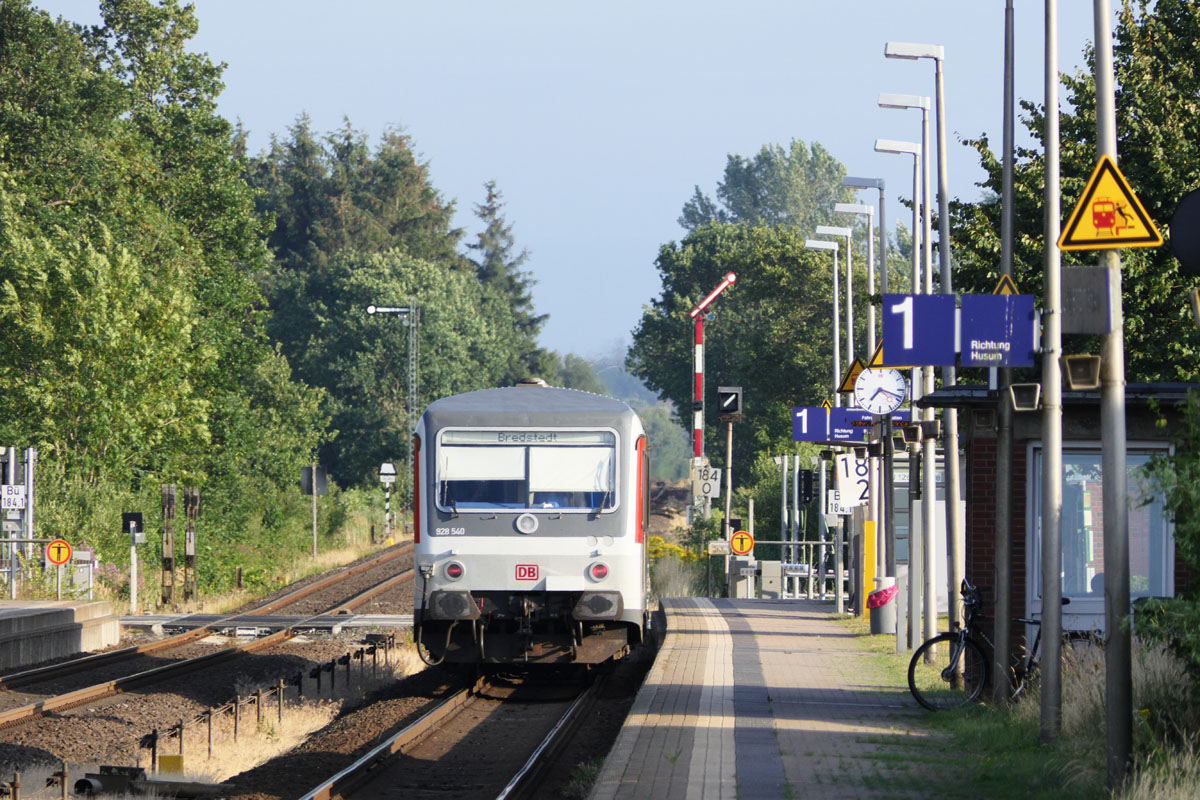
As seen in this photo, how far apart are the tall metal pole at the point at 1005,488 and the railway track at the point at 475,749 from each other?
400cm

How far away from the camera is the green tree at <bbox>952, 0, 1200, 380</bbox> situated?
24438 mm

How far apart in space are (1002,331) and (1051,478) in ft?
3.98

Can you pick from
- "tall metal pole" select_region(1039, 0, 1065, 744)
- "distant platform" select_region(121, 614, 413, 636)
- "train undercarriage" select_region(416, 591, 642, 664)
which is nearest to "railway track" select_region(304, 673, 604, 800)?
"train undercarriage" select_region(416, 591, 642, 664)

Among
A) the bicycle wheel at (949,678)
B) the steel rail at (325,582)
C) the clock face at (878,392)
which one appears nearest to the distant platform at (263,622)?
the steel rail at (325,582)

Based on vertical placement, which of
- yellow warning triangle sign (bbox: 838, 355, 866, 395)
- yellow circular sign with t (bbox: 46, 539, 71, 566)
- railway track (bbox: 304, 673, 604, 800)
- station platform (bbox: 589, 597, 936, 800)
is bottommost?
railway track (bbox: 304, 673, 604, 800)

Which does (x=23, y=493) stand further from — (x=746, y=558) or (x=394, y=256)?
(x=394, y=256)

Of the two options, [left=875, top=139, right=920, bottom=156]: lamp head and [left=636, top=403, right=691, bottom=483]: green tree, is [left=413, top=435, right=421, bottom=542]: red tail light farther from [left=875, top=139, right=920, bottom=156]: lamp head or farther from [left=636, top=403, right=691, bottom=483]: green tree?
[left=636, top=403, right=691, bottom=483]: green tree

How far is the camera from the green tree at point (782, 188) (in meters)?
141

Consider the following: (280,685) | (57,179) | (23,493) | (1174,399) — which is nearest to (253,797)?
(280,685)

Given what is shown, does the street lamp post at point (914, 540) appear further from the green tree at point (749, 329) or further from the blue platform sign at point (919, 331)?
the green tree at point (749, 329)

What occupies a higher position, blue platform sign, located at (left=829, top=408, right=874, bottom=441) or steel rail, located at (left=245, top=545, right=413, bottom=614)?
blue platform sign, located at (left=829, top=408, right=874, bottom=441)

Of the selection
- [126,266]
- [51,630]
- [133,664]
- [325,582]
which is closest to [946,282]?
[133,664]

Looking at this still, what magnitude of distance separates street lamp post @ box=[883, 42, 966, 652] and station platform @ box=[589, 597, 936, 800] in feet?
4.95

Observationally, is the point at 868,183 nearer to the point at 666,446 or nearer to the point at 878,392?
the point at 878,392
